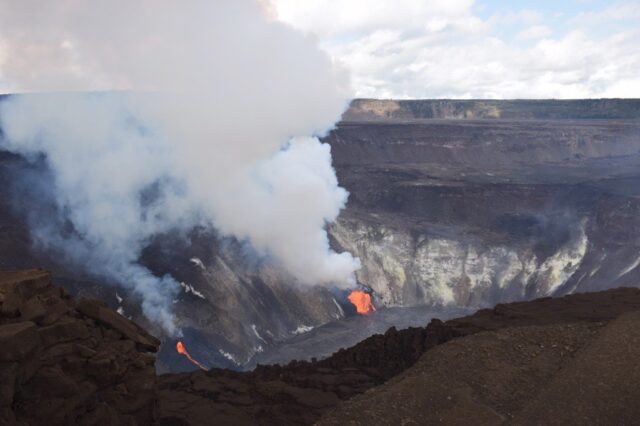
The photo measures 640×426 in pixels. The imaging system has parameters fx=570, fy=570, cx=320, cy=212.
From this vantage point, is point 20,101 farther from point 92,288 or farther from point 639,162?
point 639,162

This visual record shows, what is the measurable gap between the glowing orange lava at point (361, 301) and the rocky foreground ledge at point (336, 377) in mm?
19190

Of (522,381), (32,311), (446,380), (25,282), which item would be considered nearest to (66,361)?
(32,311)

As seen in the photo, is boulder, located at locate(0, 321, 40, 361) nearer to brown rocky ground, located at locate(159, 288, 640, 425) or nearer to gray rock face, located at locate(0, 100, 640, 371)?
gray rock face, located at locate(0, 100, 640, 371)

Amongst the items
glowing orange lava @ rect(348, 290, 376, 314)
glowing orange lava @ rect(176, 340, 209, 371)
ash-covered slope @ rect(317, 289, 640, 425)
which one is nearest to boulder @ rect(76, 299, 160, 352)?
ash-covered slope @ rect(317, 289, 640, 425)

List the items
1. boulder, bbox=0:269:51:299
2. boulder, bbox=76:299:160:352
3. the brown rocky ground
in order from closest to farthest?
boulder, bbox=0:269:51:299, boulder, bbox=76:299:160:352, the brown rocky ground

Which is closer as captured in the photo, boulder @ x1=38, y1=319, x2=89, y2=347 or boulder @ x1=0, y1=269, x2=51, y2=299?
boulder @ x1=38, y1=319, x2=89, y2=347

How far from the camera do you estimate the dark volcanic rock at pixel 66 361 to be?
7648 millimetres

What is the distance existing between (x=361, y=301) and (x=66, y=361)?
87.9 ft

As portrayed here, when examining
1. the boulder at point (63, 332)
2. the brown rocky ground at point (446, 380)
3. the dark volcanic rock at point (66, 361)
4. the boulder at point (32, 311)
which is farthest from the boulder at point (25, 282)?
the brown rocky ground at point (446, 380)

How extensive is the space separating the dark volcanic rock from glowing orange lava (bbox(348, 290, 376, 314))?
2440 cm

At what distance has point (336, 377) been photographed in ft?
43.6

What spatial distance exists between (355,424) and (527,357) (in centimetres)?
414

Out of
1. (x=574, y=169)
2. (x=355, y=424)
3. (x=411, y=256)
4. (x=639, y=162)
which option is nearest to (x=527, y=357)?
(x=355, y=424)

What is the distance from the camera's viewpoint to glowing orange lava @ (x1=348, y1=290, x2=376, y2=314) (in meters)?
33.8
